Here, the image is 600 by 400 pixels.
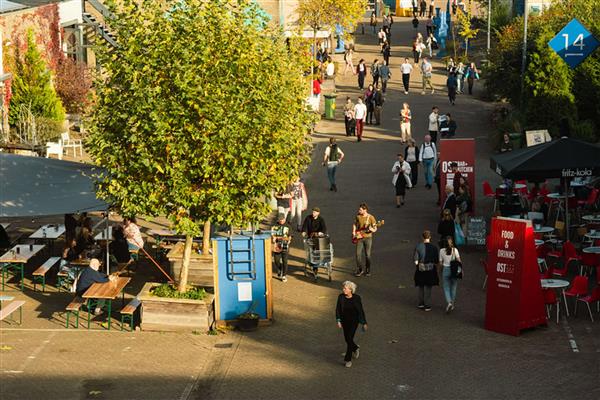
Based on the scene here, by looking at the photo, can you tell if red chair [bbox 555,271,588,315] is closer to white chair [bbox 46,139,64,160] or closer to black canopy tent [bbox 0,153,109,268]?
black canopy tent [bbox 0,153,109,268]

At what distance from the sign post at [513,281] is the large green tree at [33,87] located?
22.4 m

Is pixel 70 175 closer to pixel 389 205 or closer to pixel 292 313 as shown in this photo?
pixel 292 313

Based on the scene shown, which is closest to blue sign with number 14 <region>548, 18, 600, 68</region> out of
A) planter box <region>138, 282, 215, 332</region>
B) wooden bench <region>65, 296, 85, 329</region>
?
planter box <region>138, 282, 215, 332</region>

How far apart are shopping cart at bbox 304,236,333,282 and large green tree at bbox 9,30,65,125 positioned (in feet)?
58.3

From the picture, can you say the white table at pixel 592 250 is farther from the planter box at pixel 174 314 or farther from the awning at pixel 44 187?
the awning at pixel 44 187

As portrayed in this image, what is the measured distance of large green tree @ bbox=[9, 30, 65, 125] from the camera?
39375mm

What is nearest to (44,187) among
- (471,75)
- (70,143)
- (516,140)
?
(70,143)

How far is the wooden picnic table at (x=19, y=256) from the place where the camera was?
2380cm

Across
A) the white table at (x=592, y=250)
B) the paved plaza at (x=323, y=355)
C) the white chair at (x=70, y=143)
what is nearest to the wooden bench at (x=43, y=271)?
the paved plaza at (x=323, y=355)

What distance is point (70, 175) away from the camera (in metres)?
23.8

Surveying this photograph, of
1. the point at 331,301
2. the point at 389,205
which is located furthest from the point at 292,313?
the point at 389,205

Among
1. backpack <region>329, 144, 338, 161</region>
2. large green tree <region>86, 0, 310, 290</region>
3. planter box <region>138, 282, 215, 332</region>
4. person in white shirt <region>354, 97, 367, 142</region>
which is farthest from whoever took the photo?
person in white shirt <region>354, 97, 367, 142</region>

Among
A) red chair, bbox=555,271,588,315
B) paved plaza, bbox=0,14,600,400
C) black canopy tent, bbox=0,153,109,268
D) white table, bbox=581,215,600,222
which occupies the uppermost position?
black canopy tent, bbox=0,153,109,268

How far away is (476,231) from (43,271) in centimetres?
961
